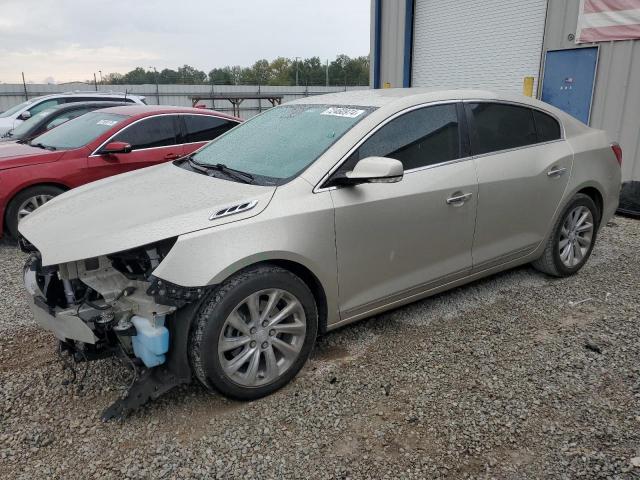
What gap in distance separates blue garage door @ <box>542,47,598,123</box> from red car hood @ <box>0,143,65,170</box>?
25.5ft

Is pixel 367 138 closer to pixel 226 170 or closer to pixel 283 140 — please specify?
pixel 283 140

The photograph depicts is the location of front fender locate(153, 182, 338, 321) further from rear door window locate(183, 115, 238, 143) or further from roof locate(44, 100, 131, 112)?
roof locate(44, 100, 131, 112)

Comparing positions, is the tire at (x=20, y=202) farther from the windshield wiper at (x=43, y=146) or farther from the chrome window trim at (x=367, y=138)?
the chrome window trim at (x=367, y=138)

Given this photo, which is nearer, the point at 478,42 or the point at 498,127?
the point at 498,127

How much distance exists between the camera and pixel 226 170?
10.8 feet

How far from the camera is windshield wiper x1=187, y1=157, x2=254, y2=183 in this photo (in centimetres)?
311

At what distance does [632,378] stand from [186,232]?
8.88 feet

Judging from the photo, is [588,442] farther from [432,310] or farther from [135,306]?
[135,306]

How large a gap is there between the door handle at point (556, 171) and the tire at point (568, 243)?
12.4 inches

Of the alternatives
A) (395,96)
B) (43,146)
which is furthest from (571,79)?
(43,146)

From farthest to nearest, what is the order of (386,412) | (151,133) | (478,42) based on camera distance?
(478,42), (151,133), (386,412)

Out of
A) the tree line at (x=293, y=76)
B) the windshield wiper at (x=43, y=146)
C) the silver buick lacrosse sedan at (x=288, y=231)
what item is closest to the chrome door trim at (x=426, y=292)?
the silver buick lacrosse sedan at (x=288, y=231)

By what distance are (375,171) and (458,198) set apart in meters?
0.91

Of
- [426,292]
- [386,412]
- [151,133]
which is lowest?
[386,412]
